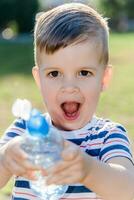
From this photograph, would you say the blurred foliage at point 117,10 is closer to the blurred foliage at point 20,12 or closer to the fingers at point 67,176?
the blurred foliage at point 20,12

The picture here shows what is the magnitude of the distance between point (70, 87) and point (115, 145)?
0.31m

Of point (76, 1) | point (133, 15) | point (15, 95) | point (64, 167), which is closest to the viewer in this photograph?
point (64, 167)

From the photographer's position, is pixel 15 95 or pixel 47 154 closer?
pixel 47 154

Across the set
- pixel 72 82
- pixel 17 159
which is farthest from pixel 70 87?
pixel 17 159

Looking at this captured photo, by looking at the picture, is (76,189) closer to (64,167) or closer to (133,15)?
(64,167)

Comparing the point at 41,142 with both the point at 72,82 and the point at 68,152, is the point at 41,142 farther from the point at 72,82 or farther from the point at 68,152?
the point at 72,82

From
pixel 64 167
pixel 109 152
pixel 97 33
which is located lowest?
pixel 109 152

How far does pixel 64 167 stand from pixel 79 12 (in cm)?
91

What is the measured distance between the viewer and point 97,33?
280cm

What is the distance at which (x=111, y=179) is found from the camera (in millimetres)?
2445

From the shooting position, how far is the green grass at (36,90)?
9164 millimetres

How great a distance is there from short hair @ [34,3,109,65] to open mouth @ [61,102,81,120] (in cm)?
22

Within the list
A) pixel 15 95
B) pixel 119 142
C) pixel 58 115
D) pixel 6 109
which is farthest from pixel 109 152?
pixel 15 95

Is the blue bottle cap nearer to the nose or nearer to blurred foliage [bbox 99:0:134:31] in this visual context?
the nose
